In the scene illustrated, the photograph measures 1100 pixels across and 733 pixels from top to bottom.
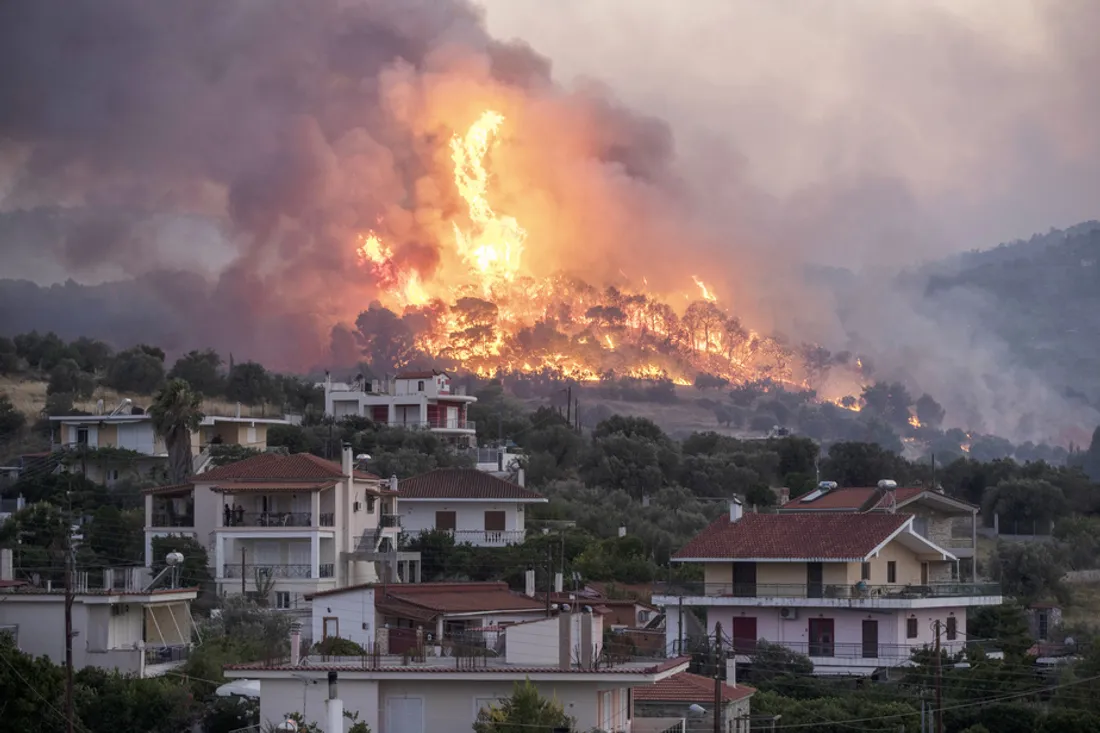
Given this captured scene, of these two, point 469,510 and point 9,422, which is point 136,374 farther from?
point 469,510

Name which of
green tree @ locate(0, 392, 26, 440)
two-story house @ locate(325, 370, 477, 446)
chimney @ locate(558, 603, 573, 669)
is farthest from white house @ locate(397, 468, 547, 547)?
chimney @ locate(558, 603, 573, 669)

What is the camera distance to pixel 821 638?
5984cm

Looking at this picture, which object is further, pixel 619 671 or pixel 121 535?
pixel 121 535

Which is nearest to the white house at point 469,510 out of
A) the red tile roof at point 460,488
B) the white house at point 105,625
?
the red tile roof at point 460,488

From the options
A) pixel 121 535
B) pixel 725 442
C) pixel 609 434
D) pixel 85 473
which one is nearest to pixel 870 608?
pixel 121 535

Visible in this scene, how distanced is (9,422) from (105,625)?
184 feet

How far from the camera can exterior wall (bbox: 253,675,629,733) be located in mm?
36875

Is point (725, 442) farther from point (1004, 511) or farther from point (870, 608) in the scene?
point (870, 608)

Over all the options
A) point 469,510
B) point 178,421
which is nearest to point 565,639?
point 469,510

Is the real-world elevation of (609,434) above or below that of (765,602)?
above

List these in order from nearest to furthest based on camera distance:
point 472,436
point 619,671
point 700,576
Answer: point 619,671, point 700,576, point 472,436

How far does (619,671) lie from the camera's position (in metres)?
36.7

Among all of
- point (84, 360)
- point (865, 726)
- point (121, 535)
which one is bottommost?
point (865, 726)

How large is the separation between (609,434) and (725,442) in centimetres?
1617
